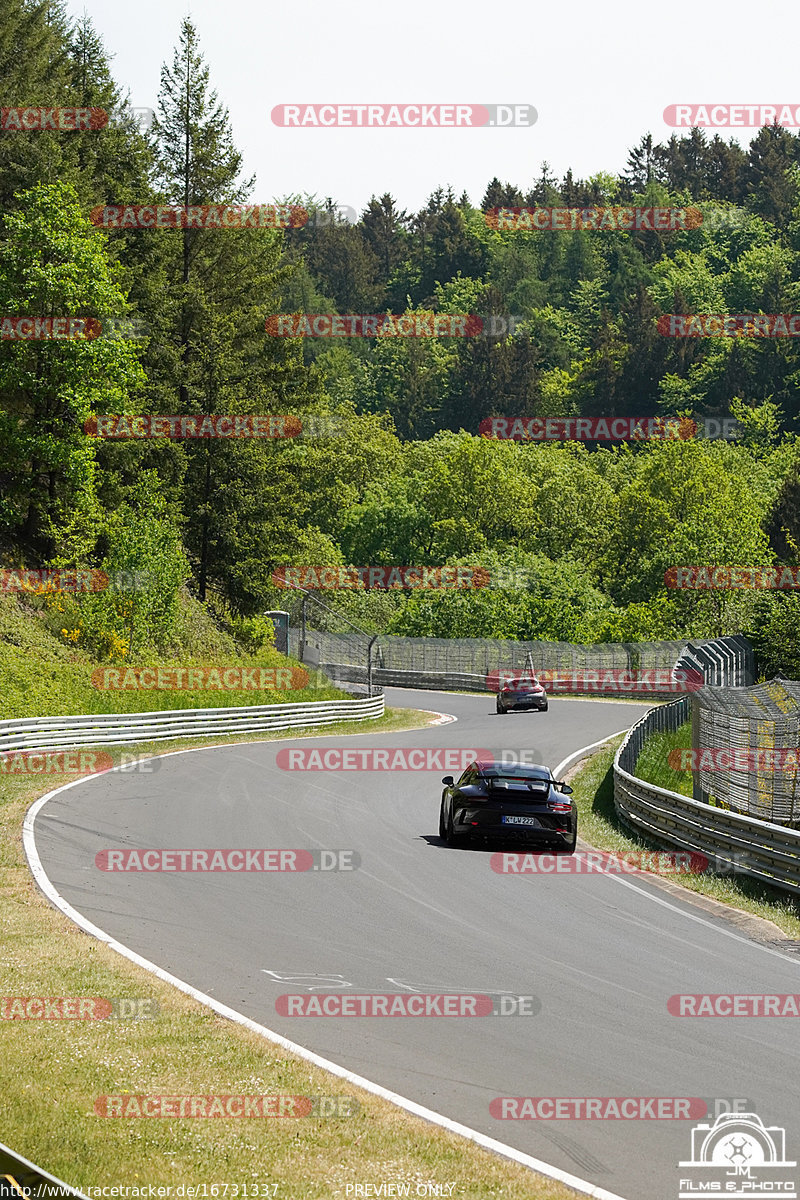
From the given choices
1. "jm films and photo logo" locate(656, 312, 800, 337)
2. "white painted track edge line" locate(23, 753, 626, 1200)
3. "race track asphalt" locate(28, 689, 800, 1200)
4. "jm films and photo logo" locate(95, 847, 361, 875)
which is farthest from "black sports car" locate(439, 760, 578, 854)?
"jm films and photo logo" locate(656, 312, 800, 337)

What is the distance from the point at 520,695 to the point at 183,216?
81.7 feet

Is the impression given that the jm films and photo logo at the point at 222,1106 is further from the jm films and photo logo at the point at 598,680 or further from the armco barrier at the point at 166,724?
the jm films and photo logo at the point at 598,680

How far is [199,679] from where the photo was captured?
46.6 meters

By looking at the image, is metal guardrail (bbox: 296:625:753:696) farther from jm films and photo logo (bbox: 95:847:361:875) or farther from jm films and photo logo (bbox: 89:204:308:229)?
jm films and photo logo (bbox: 95:847:361:875)

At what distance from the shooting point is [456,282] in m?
176

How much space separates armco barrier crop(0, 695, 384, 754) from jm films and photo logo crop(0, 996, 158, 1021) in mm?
20489

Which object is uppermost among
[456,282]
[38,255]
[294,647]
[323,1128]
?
[456,282]

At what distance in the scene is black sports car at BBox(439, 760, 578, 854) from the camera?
18.5 m

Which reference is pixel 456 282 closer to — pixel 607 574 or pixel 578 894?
pixel 607 574

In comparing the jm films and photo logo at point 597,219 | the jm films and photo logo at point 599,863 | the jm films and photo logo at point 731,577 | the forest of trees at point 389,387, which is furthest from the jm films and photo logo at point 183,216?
the jm films and photo logo at point 597,219

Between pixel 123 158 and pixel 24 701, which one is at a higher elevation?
pixel 123 158

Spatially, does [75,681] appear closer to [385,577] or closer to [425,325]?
[385,577]

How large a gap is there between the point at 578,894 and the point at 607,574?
90.3 m

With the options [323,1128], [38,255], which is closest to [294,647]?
[38,255]
